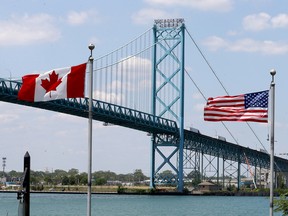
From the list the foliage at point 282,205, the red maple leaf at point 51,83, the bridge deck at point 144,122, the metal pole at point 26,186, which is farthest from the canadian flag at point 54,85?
the bridge deck at point 144,122

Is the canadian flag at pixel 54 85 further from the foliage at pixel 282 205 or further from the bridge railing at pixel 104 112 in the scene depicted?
the bridge railing at pixel 104 112

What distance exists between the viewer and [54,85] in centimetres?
1725

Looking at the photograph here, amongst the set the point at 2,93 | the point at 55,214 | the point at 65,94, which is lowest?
the point at 55,214

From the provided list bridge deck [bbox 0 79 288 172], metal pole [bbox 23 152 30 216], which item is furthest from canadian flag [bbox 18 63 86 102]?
bridge deck [bbox 0 79 288 172]

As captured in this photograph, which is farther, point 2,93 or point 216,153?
point 216,153

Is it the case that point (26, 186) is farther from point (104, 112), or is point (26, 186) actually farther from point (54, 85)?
point (104, 112)

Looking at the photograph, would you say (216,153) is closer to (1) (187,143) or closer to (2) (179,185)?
(1) (187,143)

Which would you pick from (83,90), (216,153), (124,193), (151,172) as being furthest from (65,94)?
(216,153)

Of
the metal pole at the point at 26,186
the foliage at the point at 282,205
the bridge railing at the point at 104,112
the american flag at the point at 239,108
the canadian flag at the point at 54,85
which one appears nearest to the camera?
the metal pole at the point at 26,186

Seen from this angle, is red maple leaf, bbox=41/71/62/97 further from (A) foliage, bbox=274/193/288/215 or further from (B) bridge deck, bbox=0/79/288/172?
(B) bridge deck, bbox=0/79/288/172

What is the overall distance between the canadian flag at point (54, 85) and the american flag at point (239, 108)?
3.54 m

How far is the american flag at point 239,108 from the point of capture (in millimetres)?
19219

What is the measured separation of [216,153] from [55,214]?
6037 cm

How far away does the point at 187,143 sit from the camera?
98.8 meters
